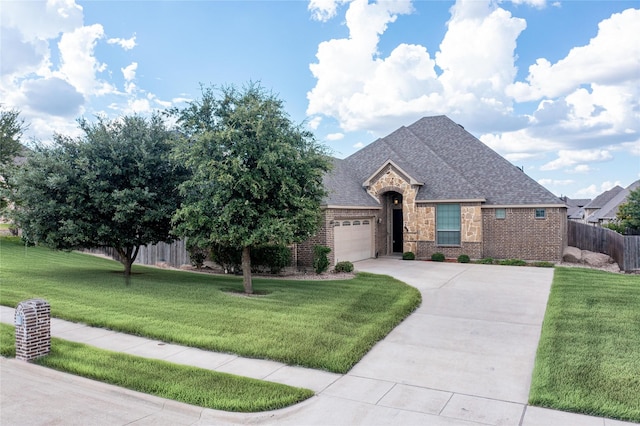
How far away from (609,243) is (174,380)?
21.2m

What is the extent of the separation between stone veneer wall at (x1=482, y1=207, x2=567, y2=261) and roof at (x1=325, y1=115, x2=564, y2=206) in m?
0.56

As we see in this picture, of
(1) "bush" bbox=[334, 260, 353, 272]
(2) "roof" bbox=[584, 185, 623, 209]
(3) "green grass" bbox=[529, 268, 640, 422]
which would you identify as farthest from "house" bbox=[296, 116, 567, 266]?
(2) "roof" bbox=[584, 185, 623, 209]

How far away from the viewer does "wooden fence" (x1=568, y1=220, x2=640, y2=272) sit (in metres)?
17.3

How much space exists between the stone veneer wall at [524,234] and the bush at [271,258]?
999 centimetres

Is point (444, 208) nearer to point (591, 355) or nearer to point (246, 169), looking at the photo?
point (246, 169)

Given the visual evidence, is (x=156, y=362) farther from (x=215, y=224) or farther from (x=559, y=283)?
(x=559, y=283)

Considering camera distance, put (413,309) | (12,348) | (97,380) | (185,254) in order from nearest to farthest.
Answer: (97,380) < (12,348) < (413,309) < (185,254)

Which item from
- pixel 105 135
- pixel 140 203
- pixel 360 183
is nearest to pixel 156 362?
pixel 140 203

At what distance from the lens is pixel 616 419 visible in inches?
198

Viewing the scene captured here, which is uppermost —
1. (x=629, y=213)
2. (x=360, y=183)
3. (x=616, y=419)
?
(x=360, y=183)

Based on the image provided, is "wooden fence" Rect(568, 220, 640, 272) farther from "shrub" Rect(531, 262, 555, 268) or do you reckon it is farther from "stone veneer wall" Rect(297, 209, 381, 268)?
"stone veneer wall" Rect(297, 209, 381, 268)

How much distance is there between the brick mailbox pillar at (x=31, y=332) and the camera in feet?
22.3

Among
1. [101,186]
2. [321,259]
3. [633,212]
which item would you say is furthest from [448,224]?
[101,186]

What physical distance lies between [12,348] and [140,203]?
266 inches
